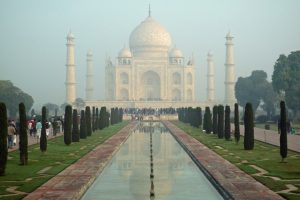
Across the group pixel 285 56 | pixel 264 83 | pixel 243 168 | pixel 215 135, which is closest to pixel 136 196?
pixel 243 168

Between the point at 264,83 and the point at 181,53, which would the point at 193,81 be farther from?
the point at 264,83

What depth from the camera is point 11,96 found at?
146ft

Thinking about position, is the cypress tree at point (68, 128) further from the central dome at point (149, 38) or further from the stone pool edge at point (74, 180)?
the central dome at point (149, 38)

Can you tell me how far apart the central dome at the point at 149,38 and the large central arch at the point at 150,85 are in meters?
2.82

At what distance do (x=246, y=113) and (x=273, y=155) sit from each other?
2.43m

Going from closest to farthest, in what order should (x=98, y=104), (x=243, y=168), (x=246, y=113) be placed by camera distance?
(x=243, y=168) < (x=246, y=113) < (x=98, y=104)

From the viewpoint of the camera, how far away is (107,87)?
60469 mm

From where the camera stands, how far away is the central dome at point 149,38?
2373 inches

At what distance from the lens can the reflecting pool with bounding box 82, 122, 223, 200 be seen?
27.6 feet

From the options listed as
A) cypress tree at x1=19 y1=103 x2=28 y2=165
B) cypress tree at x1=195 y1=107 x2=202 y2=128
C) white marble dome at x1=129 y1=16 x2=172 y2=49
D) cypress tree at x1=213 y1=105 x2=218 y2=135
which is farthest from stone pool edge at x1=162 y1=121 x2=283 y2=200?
white marble dome at x1=129 y1=16 x2=172 y2=49

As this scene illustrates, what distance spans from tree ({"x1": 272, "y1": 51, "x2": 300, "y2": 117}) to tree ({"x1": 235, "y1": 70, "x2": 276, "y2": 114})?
1038cm

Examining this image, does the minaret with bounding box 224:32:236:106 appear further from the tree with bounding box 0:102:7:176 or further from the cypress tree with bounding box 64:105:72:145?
the tree with bounding box 0:102:7:176

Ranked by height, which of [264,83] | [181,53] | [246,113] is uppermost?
[181,53]

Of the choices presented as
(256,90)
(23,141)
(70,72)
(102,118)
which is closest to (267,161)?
(23,141)
